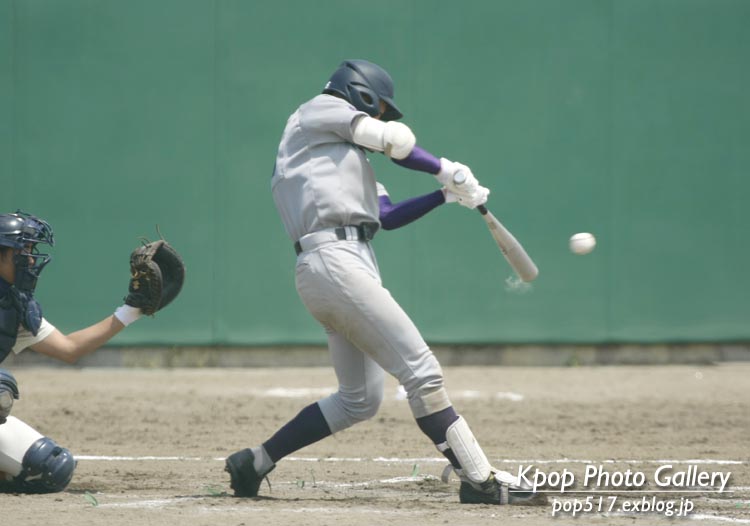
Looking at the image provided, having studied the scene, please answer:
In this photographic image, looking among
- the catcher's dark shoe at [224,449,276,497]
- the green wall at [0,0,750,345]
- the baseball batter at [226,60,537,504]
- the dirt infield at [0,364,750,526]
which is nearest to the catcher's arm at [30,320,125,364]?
the dirt infield at [0,364,750,526]

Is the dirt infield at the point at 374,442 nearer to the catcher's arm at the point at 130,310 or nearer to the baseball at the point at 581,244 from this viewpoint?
the catcher's arm at the point at 130,310

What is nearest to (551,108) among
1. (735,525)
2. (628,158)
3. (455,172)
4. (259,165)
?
(628,158)

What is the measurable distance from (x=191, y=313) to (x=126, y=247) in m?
0.74

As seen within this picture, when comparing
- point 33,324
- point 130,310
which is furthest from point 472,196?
point 33,324

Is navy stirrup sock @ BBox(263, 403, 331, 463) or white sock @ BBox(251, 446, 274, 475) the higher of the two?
navy stirrup sock @ BBox(263, 403, 331, 463)

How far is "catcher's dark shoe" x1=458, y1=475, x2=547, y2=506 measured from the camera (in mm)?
4793

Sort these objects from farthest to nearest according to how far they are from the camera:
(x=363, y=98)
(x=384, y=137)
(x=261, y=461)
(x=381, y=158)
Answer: (x=381, y=158) < (x=261, y=461) < (x=363, y=98) < (x=384, y=137)

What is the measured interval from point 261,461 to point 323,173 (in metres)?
1.28

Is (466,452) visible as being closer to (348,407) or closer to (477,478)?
(477,478)

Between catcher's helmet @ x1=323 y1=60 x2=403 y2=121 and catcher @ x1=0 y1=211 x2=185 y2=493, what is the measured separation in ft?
3.73

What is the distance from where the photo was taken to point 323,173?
4.77m

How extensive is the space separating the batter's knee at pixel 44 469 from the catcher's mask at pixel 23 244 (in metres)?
0.70

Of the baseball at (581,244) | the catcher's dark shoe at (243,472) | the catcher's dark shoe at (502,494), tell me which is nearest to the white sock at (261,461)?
the catcher's dark shoe at (243,472)

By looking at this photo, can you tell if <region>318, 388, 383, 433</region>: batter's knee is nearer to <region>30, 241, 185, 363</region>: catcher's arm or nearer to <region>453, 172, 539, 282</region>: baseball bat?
<region>453, 172, 539, 282</region>: baseball bat
